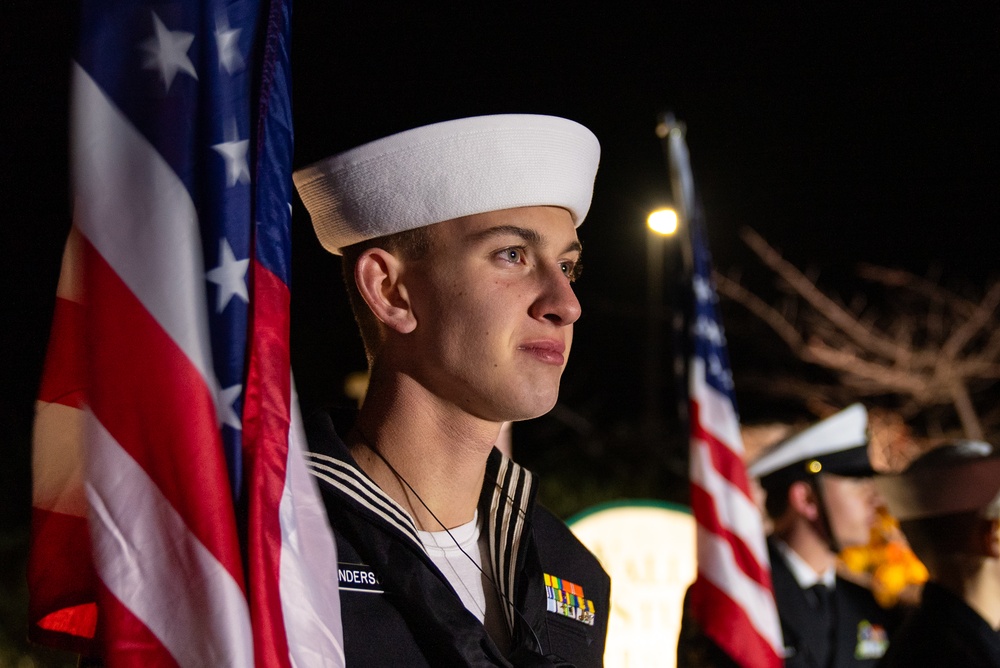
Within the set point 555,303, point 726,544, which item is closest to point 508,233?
point 555,303

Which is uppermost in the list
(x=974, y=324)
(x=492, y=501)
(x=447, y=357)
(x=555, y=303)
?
(x=974, y=324)

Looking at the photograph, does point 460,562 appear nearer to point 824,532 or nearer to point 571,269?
point 571,269

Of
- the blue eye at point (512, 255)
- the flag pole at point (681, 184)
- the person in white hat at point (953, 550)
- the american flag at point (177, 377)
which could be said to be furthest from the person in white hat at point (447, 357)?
the flag pole at point (681, 184)

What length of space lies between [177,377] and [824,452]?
478cm

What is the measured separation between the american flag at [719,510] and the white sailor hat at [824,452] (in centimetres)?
102

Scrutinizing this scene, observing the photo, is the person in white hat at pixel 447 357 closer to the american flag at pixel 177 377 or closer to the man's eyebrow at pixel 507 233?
the man's eyebrow at pixel 507 233

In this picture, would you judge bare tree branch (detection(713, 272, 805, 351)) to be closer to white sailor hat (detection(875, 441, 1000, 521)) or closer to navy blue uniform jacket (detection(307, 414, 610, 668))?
white sailor hat (detection(875, 441, 1000, 521))

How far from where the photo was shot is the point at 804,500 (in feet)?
18.8

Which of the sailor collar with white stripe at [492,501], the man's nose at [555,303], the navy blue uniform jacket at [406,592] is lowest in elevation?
the navy blue uniform jacket at [406,592]

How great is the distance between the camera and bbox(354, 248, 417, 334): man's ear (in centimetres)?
231

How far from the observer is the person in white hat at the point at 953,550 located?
3.71 meters

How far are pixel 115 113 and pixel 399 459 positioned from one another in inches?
39.4

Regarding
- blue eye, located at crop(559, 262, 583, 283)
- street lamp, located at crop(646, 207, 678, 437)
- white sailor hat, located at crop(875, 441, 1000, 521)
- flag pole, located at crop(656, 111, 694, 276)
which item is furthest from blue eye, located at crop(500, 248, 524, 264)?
street lamp, located at crop(646, 207, 678, 437)

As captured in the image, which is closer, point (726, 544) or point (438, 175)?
point (438, 175)
